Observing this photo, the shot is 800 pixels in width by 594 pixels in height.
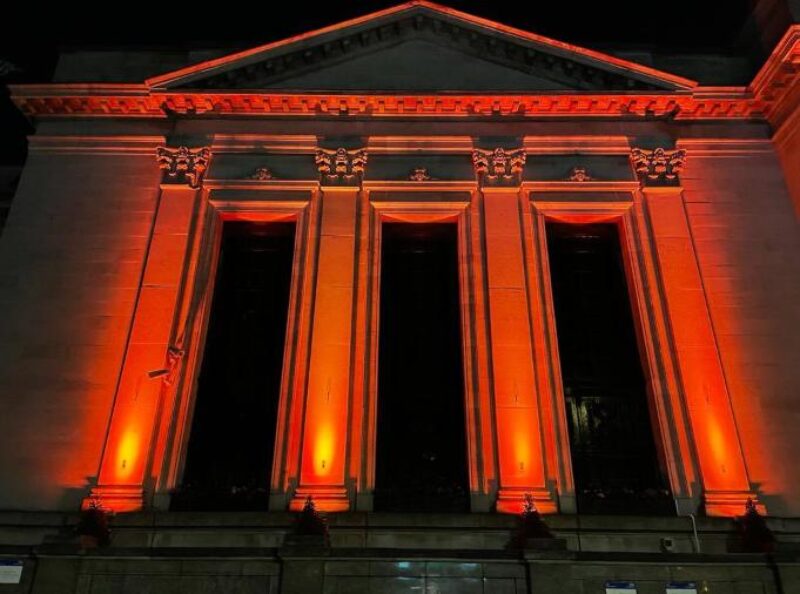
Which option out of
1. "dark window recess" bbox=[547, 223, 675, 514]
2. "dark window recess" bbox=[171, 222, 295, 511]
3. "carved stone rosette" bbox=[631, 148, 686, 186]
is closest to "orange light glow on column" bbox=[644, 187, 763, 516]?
"carved stone rosette" bbox=[631, 148, 686, 186]

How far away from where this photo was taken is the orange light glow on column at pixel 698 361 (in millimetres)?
14672

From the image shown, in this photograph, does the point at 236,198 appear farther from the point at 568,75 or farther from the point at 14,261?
the point at 568,75

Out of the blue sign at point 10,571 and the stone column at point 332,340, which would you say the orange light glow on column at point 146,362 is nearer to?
the blue sign at point 10,571

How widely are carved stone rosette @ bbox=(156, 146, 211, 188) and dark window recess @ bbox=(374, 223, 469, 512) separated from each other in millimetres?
6005

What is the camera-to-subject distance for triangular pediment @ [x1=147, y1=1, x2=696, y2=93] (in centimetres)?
2014

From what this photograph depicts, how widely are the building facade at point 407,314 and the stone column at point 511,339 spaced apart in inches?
2.8

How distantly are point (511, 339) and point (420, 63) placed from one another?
10.3 m

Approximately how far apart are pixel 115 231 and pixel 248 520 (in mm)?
9579

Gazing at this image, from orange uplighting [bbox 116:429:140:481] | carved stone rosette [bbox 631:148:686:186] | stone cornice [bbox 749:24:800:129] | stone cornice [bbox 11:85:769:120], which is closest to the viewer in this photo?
orange uplighting [bbox 116:429:140:481]

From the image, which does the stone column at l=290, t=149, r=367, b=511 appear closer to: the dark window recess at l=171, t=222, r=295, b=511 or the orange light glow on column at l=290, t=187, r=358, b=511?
the orange light glow on column at l=290, t=187, r=358, b=511

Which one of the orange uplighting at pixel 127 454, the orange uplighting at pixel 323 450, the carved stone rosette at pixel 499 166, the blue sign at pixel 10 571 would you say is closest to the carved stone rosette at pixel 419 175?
the carved stone rosette at pixel 499 166

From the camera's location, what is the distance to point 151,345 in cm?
1644

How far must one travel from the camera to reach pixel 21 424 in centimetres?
1556

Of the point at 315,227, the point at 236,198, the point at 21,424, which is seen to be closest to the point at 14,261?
the point at 21,424
